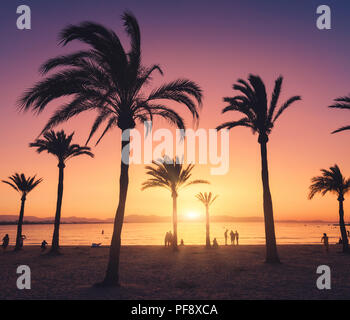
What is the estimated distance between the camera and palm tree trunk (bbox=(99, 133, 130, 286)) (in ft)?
39.4

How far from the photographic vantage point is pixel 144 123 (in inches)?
588

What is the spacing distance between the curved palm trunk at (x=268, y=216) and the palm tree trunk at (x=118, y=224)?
10287 millimetres

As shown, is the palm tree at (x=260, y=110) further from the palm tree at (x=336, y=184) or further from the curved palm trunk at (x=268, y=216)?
the palm tree at (x=336, y=184)

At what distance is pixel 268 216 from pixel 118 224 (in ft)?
34.5

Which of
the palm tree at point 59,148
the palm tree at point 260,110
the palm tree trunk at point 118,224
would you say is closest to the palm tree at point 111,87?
the palm tree trunk at point 118,224

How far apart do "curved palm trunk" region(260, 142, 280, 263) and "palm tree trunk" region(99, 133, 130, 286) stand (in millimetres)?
10287

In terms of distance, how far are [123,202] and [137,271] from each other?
18.2 feet

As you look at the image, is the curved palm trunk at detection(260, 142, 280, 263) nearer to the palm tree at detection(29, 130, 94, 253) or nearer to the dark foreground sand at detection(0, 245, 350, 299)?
the dark foreground sand at detection(0, 245, 350, 299)

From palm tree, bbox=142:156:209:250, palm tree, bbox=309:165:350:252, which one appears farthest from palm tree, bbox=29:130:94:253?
palm tree, bbox=309:165:350:252

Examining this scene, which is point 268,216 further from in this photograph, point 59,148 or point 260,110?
point 59,148

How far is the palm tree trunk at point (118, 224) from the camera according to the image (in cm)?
1200

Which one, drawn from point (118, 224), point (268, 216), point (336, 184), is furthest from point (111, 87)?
Result: point (336, 184)
